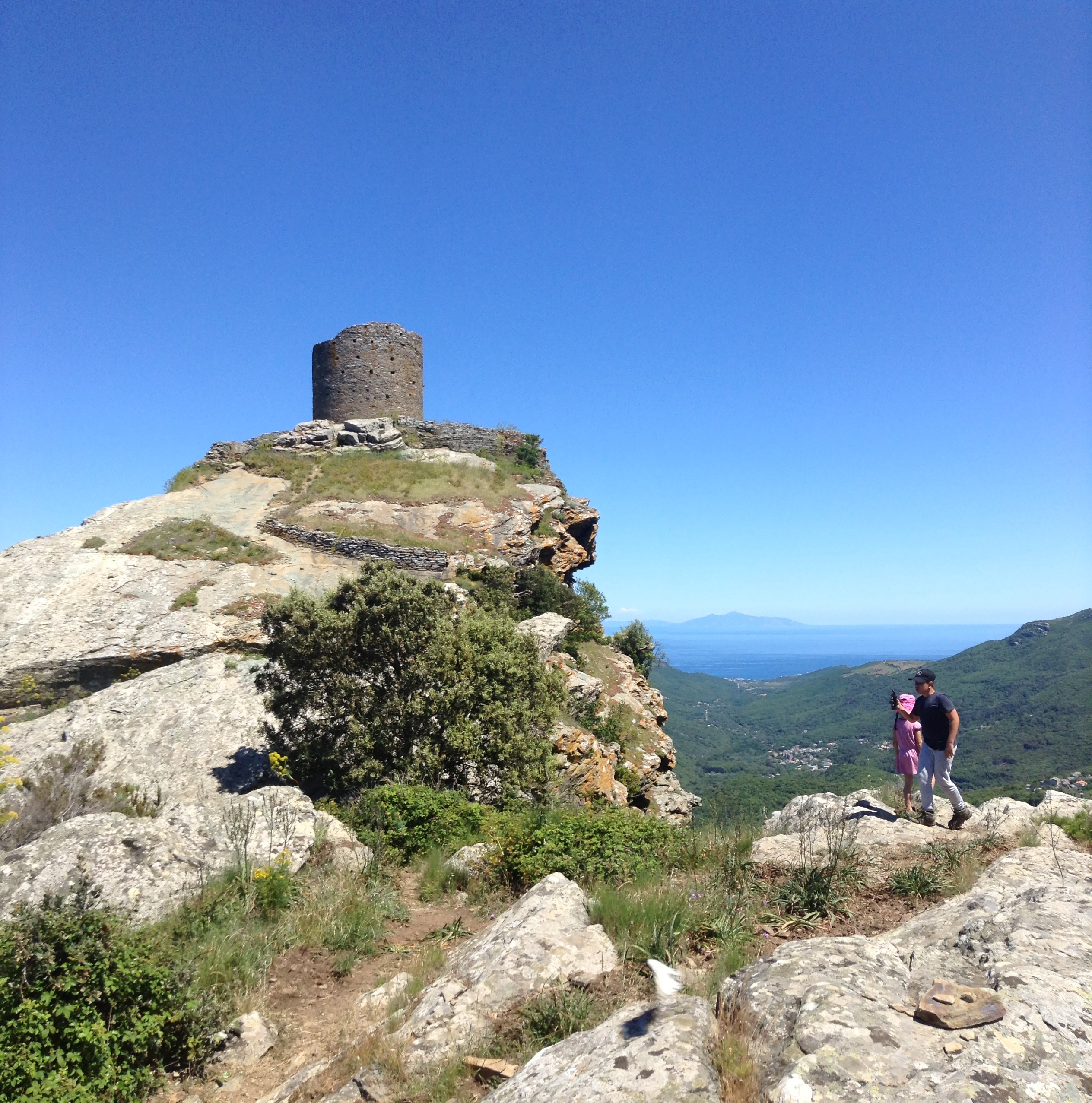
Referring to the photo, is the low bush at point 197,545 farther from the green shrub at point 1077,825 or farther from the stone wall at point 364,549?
the green shrub at point 1077,825

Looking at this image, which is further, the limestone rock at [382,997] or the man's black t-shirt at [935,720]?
the man's black t-shirt at [935,720]

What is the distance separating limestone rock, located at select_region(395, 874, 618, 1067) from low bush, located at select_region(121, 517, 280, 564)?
15671 millimetres

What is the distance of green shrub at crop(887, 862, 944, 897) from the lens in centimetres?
514

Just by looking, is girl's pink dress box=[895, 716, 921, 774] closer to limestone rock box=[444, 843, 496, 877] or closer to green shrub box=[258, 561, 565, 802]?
green shrub box=[258, 561, 565, 802]

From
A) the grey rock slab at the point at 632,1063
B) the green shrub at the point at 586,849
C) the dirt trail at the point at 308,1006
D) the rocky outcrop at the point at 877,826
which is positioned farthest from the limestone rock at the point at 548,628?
the grey rock slab at the point at 632,1063

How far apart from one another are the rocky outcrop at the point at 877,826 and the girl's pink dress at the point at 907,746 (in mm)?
576

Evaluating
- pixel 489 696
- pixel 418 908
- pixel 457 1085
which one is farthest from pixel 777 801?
pixel 457 1085

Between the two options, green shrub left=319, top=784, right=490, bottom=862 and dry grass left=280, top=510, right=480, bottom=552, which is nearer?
green shrub left=319, top=784, right=490, bottom=862

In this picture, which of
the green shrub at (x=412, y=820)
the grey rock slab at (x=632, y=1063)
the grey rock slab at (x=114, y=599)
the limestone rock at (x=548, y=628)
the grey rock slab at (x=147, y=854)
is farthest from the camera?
the limestone rock at (x=548, y=628)

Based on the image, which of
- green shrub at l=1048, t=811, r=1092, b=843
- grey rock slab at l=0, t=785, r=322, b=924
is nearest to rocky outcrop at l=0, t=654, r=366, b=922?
grey rock slab at l=0, t=785, r=322, b=924

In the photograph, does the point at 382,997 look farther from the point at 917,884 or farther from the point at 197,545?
the point at 197,545

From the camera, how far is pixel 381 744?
9844 millimetres

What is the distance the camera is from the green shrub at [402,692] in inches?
381

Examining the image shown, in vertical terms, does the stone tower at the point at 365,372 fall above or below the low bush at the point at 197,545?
above
